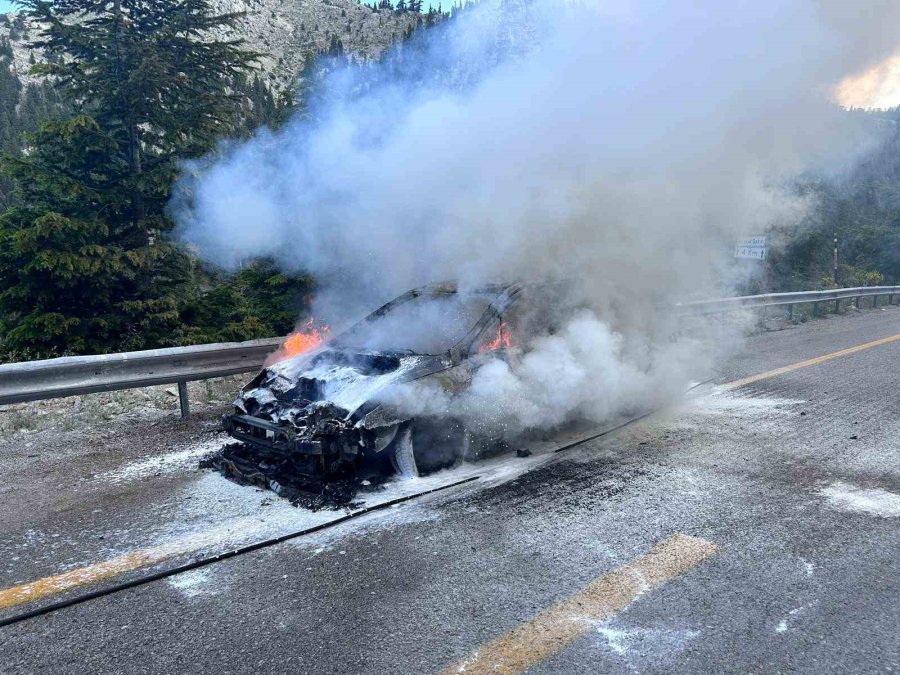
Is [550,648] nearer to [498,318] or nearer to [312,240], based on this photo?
[498,318]

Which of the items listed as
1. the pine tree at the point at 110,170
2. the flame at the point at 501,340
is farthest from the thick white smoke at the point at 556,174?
the pine tree at the point at 110,170

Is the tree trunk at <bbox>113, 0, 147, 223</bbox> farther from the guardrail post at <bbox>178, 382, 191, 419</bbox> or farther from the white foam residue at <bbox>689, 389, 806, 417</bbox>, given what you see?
the white foam residue at <bbox>689, 389, 806, 417</bbox>

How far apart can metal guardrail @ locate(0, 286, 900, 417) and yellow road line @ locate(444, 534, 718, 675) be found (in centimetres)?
488

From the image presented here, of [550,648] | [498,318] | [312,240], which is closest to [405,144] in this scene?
[312,240]

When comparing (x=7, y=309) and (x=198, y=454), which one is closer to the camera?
(x=198, y=454)

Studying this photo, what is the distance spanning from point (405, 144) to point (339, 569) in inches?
218

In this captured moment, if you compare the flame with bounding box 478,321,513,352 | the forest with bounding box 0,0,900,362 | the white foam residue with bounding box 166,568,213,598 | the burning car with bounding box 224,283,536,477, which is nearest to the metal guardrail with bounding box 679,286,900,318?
the forest with bounding box 0,0,900,362

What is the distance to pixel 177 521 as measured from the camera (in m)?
3.94

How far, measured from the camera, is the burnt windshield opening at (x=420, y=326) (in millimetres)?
5516

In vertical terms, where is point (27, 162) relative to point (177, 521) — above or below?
above

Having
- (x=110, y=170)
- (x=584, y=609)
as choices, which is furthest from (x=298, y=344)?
(x=110, y=170)

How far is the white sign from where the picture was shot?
12781mm

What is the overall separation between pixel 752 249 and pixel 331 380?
10904mm

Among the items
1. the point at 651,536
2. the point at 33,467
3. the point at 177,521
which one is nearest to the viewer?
the point at 651,536
